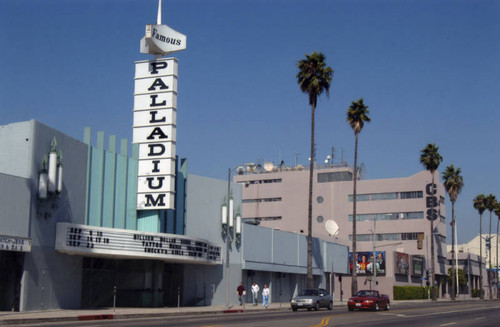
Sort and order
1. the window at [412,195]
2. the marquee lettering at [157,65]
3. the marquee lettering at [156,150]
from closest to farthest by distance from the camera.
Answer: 1. the marquee lettering at [156,150]
2. the marquee lettering at [157,65]
3. the window at [412,195]

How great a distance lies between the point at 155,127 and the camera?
3938cm

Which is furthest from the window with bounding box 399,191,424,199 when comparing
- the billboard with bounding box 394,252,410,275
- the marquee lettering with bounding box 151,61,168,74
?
the marquee lettering with bounding box 151,61,168,74

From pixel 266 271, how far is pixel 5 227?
2912 cm

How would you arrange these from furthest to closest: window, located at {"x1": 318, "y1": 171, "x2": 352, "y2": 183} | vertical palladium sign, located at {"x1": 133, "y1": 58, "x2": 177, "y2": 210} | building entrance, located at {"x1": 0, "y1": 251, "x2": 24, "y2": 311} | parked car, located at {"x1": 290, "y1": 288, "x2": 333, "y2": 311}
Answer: window, located at {"x1": 318, "y1": 171, "x2": 352, "y2": 183} < parked car, located at {"x1": 290, "y1": 288, "x2": 333, "y2": 311} < vertical palladium sign, located at {"x1": 133, "y1": 58, "x2": 177, "y2": 210} < building entrance, located at {"x1": 0, "y1": 251, "x2": 24, "y2": 311}

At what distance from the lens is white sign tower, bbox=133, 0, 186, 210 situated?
38.9 metres

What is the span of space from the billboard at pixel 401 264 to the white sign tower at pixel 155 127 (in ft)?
169

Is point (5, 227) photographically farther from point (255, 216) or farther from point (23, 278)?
point (255, 216)

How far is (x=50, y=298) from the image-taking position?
1293 inches

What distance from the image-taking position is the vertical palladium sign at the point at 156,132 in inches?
1533

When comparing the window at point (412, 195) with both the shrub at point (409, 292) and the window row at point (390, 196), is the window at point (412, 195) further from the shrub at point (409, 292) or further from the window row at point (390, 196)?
the shrub at point (409, 292)

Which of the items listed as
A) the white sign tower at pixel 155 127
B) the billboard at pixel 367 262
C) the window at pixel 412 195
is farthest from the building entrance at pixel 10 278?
the window at pixel 412 195

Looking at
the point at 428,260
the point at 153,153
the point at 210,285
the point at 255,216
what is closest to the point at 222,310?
the point at 210,285

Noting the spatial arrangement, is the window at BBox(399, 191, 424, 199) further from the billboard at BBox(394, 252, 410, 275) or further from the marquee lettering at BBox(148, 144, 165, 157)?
the marquee lettering at BBox(148, 144, 165, 157)

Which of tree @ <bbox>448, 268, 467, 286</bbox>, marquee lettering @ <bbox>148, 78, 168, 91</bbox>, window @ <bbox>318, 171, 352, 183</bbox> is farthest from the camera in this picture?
window @ <bbox>318, 171, 352, 183</bbox>
